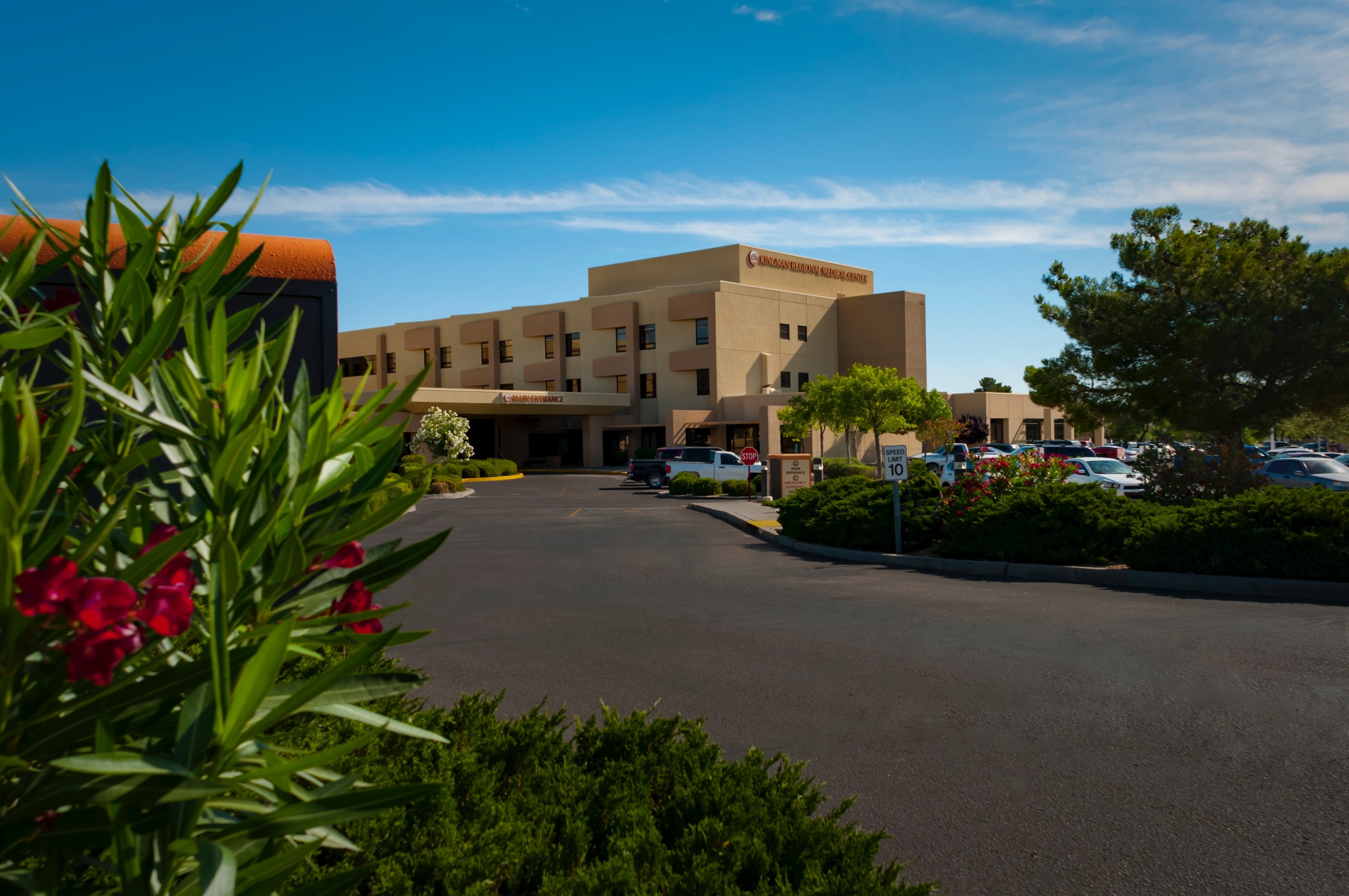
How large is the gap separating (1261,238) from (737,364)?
3525 cm

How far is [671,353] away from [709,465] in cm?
2188

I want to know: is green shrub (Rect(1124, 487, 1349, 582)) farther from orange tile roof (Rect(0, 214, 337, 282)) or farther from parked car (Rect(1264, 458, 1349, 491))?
parked car (Rect(1264, 458, 1349, 491))

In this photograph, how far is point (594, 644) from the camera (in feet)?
29.3

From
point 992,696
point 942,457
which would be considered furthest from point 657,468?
point 992,696

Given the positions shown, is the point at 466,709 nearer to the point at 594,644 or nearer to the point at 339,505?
the point at 339,505

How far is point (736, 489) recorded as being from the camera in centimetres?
3316

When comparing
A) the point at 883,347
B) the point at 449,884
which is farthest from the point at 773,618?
the point at 883,347

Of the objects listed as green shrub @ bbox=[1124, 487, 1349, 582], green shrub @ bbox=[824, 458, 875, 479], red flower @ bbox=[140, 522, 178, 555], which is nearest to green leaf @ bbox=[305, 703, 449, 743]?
red flower @ bbox=[140, 522, 178, 555]

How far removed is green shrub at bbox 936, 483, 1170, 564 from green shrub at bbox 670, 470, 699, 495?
817 inches

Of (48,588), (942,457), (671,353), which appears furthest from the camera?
(671,353)

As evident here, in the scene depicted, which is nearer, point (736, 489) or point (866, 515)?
point (866, 515)

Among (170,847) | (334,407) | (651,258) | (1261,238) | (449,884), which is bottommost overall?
(449,884)

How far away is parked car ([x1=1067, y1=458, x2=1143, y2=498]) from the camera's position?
25.7m

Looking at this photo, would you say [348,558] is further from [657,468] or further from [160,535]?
[657,468]
